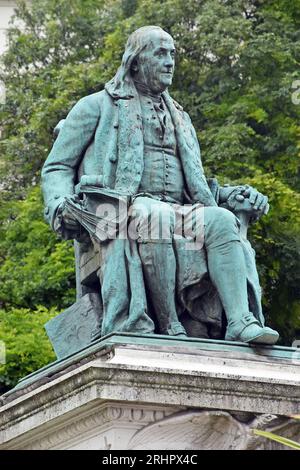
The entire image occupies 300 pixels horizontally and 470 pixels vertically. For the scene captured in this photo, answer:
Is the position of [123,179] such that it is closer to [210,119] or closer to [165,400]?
[165,400]

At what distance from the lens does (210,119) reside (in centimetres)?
2762

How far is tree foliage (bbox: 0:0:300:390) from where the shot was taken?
2564 centimetres

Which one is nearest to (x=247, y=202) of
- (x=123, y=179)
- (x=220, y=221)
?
(x=220, y=221)

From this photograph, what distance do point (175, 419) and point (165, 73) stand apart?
294cm

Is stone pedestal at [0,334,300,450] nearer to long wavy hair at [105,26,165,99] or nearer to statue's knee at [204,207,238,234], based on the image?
statue's knee at [204,207,238,234]

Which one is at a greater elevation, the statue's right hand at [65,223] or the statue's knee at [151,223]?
the statue's right hand at [65,223]

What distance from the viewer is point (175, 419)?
11.8 meters

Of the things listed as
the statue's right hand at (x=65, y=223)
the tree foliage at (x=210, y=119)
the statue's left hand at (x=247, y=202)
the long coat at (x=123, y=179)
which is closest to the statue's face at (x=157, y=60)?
the long coat at (x=123, y=179)

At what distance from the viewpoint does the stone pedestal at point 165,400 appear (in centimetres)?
1170

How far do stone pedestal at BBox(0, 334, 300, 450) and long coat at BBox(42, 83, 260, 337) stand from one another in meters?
0.65

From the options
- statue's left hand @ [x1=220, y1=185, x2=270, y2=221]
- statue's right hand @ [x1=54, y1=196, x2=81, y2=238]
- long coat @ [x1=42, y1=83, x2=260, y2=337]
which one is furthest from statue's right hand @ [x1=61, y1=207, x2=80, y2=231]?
statue's left hand @ [x1=220, y1=185, x2=270, y2=221]

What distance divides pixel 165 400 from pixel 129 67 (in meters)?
2.98

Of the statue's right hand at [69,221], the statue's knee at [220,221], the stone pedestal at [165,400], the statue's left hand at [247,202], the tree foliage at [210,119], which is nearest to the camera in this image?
the stone pedestal at [165,400]

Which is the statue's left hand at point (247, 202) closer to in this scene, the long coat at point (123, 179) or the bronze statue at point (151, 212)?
the bronze statue at point (151, 212)
